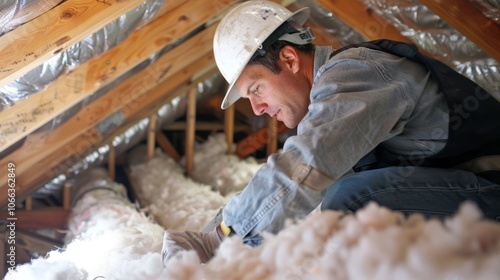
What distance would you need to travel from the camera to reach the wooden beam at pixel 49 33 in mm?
1948

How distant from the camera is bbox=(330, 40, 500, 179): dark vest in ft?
5.83

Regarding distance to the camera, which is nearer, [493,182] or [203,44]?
[493,182]

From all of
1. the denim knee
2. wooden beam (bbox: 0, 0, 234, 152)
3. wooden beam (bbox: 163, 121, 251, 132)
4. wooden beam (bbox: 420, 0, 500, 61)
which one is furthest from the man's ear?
wooden beam (bbox: 163, 121, 251, 132)

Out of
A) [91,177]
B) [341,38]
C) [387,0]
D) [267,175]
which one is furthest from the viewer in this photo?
[91,177]

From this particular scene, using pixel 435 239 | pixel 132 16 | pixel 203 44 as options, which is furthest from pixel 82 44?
pixel 435 239

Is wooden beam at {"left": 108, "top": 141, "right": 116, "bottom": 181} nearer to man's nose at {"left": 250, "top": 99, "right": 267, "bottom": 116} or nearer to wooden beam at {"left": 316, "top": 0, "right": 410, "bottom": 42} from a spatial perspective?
wooden beam at {"left": 316, "top": 0, "right": 410, "bottom": 42}

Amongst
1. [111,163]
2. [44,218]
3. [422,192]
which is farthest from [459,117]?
[111,163]

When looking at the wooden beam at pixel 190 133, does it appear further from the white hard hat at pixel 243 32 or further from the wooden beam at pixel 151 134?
the white hard hat at pixel 243 32

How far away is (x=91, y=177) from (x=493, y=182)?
3347 millimetres

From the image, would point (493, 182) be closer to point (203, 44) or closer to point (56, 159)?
point (203, 44)

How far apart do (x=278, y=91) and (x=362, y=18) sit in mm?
1310

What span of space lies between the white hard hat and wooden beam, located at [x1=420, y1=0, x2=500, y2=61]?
708 mm

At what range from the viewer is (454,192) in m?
1.79

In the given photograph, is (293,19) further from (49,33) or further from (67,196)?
(67,196)
